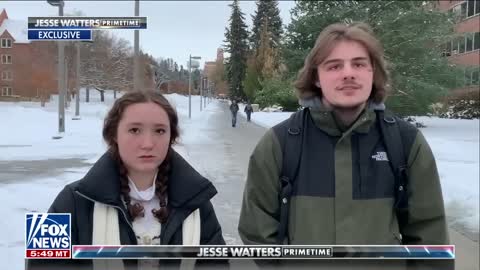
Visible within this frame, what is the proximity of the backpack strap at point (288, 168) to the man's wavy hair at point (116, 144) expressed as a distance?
38 centimetres

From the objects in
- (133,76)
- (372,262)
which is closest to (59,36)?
(133,76)

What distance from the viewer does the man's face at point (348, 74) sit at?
168cm

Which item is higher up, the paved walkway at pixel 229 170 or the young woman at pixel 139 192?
the young woman at pixel 139 192

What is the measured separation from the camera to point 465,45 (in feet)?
12.6

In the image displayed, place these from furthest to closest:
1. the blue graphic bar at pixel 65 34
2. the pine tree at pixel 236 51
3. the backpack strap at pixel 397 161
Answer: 1. the pine tree at pixel 236 51
2. the blue graphic bar at pixel 65 34
3. the backpack strap at pixel 397 161

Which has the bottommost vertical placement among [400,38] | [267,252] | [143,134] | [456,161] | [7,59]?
[456,161]

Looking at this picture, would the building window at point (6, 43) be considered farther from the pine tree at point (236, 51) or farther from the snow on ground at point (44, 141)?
the pine tree at point (236, 51)

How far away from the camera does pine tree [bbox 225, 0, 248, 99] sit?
2.23 meters

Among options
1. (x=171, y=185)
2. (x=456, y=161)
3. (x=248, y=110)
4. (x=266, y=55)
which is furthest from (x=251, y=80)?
(x=456, y=161)

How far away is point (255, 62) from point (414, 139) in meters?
0.83

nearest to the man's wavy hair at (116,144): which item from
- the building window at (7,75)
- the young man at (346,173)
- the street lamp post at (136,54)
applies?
the young man at (346,173)

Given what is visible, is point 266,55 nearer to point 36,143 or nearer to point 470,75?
point 36,143

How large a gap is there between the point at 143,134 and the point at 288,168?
0.49m

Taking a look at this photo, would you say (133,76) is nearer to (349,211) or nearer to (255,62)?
(255,62)
